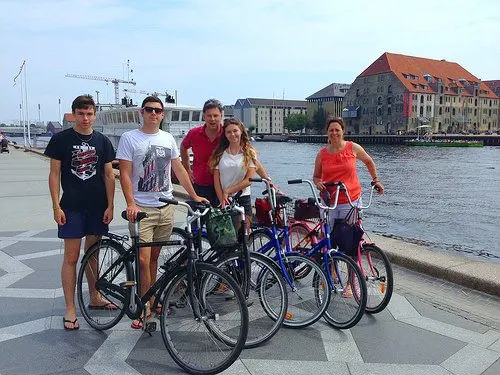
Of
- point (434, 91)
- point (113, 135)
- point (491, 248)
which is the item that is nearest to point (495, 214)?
point (491, 248)

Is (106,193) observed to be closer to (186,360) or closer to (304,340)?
(186,360)

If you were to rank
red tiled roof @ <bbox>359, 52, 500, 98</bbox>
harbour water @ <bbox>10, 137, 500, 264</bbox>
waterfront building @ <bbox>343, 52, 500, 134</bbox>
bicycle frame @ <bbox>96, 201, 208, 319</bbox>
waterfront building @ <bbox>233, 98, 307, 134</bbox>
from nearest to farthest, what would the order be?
bicycle frame @ <bbox>96, 201, 208, 319</bbox>
harbour water @ <bbox>10, 137, 500, 264</bbox>
waterfront building @ <bbox>343, 52, 500, 134</bbox>
red tiled roof @ <bbox>359, 52, 500, 98</bbox>
waterfront building @ <bbox>233, 98, 307, 134</bbox>

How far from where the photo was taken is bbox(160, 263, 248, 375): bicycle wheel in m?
3.30

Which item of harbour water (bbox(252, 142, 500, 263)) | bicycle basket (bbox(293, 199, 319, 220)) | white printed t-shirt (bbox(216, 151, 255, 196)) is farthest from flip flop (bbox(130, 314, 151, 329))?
harbour water (bbox(252, 142, 500, 263))

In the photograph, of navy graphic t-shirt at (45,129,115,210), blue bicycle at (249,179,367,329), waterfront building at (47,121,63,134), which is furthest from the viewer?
waterfront building at (47,121,63,134)

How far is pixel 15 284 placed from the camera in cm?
517

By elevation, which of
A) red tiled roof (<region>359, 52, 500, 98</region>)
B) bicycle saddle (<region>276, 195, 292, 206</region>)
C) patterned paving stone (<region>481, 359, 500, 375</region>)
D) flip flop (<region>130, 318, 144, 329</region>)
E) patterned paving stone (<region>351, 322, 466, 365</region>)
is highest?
red tiled roof (<region>359, 52, 500, 98</region>)

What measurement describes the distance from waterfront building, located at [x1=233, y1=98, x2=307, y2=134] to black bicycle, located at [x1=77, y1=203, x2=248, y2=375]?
159337mm

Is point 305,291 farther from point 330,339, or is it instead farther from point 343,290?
point 330,339

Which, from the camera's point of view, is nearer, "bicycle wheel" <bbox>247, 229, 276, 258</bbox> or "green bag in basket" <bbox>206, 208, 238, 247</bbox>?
"green bag in basket" <bbox>206, 208, 238, 247</bbox>

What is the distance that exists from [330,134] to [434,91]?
112 meters

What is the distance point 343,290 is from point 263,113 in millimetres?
166398

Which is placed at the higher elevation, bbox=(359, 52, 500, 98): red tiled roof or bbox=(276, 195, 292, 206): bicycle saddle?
bbox=(359, 52, 500, 98): red tiled roof

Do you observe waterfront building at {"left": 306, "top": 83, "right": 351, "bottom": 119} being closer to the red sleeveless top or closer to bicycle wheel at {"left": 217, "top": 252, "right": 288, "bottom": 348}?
the red sleeveless top
